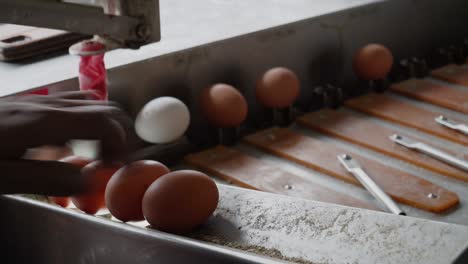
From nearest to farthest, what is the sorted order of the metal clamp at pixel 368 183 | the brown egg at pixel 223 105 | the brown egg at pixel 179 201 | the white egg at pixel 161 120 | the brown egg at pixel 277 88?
the brown egg at pixel 179 201
the metal clamp at pixel 368 183
the white egg at pixel 161 120
the brown egg at pixel 223 105
the brown egg at pixel 277 88

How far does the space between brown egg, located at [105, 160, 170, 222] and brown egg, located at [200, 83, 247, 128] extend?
0.68m

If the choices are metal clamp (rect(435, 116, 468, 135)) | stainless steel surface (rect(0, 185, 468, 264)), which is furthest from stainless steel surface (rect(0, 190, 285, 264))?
metal clamp (rect(435, 116, 468, 135))

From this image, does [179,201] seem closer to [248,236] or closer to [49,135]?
[248,236]

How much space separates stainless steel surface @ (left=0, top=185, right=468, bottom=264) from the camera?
1.08 m

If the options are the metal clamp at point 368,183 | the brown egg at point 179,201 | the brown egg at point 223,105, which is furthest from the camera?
the brown egg at point 223,105

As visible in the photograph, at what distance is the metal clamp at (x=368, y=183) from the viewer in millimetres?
1650

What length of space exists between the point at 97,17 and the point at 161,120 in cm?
60

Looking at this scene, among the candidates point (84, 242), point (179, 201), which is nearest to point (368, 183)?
point (179, 201)

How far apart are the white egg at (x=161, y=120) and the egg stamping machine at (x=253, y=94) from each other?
0.07 meters

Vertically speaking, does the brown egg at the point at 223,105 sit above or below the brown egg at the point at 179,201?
below

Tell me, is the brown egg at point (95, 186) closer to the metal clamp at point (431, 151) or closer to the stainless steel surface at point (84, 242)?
the stainless steel surface at point (84, 242)

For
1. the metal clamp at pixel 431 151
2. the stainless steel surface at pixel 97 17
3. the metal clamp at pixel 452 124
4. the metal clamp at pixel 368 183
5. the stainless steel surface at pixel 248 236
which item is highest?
the stainless steel surface at pixel 97 17

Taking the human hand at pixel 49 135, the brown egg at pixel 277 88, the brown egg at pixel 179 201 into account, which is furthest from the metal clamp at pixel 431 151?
the human hand at pixel 49 135

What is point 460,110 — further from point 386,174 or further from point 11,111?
point 11,111
